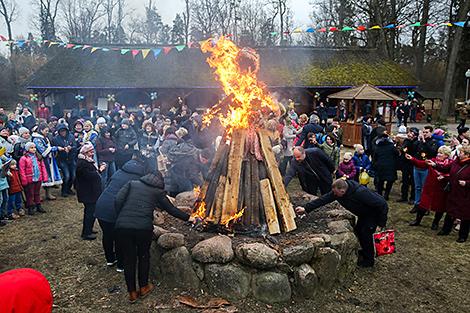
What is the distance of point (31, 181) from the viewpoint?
822cm

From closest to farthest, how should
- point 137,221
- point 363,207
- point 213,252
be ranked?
point 137,221 < point 213,252 < point 363,207

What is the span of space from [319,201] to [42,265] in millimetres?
4678

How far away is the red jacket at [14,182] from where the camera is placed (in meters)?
7.83

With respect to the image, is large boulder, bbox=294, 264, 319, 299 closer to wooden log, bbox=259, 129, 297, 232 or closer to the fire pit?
the fire pit

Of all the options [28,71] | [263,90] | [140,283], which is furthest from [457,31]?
[28,71]

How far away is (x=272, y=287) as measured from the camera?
4.75 metres

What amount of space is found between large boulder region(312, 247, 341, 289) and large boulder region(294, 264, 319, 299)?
0.12 metres

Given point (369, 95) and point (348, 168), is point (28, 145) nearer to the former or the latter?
point (348, 168)

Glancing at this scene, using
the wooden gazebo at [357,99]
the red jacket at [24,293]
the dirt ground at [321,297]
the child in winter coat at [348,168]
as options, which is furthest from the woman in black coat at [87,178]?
the wooden gazebo at [357,99]

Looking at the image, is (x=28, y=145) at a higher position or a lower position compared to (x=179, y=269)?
higher

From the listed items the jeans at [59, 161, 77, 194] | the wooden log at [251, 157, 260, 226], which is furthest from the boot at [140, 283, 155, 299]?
the jeans at [59, 161, 77, 194]

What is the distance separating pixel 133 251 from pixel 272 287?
1.88 metres

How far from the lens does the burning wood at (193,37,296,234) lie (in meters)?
5.73

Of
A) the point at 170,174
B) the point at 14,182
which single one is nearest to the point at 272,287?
the point at 170,174
